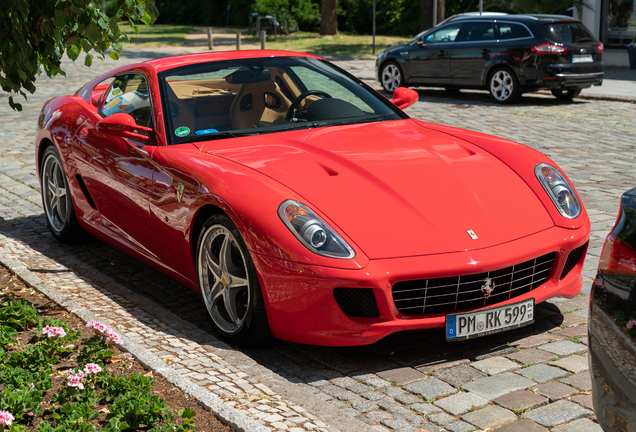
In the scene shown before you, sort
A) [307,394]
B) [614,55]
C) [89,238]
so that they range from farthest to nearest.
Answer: [614,55]
[89,238]
[307,394]

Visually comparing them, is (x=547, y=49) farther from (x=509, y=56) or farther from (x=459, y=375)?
(x=459, y=375)

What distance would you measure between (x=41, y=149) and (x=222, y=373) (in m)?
3.60

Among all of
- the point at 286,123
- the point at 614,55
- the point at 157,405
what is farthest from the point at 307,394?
the point at 614,55

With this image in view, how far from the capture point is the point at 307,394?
3.79m

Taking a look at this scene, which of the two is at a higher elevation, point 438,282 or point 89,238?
point 438,282

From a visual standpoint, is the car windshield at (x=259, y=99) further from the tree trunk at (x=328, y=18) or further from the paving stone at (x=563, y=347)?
the tree trunk at (x=328, y=18)

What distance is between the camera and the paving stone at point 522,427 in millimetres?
3338

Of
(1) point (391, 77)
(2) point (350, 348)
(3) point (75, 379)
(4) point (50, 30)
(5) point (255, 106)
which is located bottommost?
(2) point (350, 348)

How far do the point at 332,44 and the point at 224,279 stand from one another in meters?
27.5

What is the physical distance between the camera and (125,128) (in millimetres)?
5172

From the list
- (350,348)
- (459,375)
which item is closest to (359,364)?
(350,348)

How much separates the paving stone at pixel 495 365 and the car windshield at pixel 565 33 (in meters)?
11.9

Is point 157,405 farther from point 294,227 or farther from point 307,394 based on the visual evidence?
point 294,227

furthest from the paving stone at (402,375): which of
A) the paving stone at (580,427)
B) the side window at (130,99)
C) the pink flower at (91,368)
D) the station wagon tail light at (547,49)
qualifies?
the station wagon tail light at (547,49)
